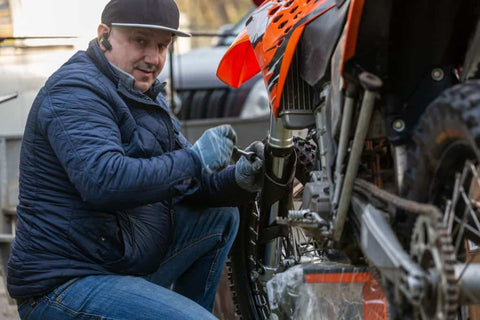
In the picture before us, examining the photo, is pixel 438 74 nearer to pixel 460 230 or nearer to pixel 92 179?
pixel 460 230

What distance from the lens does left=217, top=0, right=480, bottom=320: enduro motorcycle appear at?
246 centimetres

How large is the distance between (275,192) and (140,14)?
914mm

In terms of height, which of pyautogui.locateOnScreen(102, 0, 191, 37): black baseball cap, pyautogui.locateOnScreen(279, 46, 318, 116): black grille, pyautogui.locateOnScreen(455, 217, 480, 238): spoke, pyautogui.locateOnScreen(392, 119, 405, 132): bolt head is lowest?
pyautogui.locateOnScreen(455, 217, 480, 238): spoke

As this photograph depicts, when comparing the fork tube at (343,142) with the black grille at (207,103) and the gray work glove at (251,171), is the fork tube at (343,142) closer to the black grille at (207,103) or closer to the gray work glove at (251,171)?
the gray work glove at (251,171)

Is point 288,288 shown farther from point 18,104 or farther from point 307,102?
point 18,104

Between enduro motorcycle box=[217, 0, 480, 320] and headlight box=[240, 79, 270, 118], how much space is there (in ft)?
14.8

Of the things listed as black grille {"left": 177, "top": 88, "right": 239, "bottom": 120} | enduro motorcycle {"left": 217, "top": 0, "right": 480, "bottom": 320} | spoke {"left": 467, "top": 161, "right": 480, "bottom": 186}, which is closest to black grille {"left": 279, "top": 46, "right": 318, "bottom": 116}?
enduro motorcycle {"left": 217, "top": 0, "right": 480, "bottom": 320}

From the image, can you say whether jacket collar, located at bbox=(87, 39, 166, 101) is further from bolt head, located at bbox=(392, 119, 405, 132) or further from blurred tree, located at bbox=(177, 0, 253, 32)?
blurred tree, located at bbox=(177, 0, 253, 32)

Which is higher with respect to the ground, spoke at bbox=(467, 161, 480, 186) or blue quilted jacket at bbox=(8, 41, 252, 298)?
spoke at bbox=(467, 161, 480, 186)

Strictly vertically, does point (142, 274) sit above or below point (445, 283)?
below

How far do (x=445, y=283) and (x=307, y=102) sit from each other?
3.99 ft

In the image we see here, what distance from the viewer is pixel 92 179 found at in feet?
10.3

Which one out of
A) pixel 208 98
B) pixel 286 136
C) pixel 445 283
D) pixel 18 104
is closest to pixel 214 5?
pixel 208 98

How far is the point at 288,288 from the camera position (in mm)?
3279
